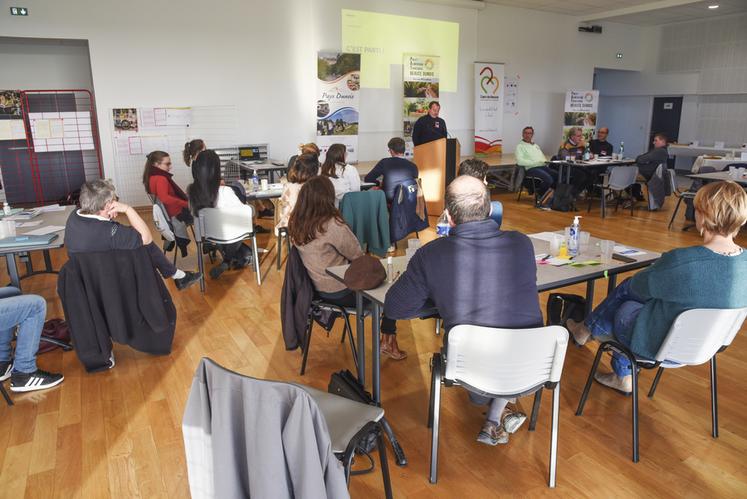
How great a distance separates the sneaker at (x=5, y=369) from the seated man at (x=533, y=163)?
7.46 metres

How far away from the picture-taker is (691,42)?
12.4 metres

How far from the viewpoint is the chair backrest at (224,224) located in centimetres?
477

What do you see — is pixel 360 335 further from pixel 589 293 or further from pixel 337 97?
pixel 337 97

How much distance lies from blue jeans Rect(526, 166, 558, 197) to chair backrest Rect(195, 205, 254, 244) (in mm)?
5447

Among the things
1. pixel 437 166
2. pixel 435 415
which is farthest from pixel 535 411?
pixel 437 166

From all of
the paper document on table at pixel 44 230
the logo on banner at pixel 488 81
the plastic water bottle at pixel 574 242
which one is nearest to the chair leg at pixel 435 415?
the plastic water bottle at pixel 574 242

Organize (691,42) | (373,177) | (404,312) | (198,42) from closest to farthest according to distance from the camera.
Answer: (404,312) → (373,177) → (198,42) → (691,42)

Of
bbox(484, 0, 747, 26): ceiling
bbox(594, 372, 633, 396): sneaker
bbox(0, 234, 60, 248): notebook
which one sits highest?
bbox(484, 0, 747, 26): ceiling

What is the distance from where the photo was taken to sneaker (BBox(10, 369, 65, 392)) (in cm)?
311

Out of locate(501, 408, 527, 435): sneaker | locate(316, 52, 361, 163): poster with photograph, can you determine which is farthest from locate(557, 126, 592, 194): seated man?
locate(501, 408, 527, 435): sneaker

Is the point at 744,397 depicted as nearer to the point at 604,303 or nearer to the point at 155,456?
the point at 604,303

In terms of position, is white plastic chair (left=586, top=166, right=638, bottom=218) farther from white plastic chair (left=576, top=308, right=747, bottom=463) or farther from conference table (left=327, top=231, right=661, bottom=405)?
white plastic chair (left=576, top=308, right=747, bottom=463)

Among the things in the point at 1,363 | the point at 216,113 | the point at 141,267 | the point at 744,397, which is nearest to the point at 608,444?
the point at 744,397

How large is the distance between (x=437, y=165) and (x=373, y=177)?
1.92 metres
